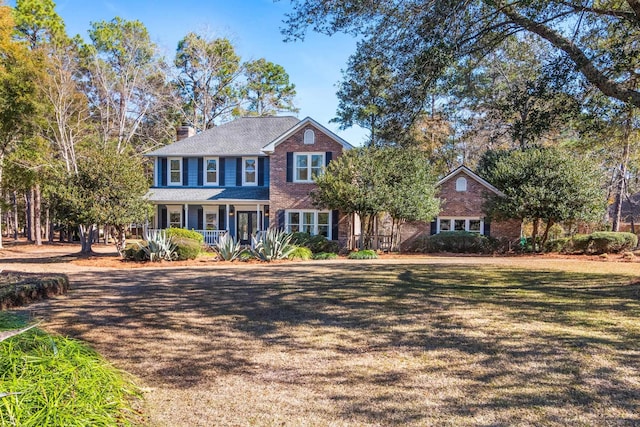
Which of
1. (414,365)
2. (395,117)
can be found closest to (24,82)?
(395,117)

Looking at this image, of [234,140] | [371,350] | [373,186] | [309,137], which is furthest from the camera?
[234,140]

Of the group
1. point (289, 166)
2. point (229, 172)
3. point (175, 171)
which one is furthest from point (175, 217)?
point (289, 166)

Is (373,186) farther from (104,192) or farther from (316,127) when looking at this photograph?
(104,192)

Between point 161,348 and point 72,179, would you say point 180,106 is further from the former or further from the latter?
point 161,348

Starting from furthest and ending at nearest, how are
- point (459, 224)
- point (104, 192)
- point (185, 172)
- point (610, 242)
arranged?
point (185, 172) < point (459, 224) < point (610, 242) < point (104, 192)

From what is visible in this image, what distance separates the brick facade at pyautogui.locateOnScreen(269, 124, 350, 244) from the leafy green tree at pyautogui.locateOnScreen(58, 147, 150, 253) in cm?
719

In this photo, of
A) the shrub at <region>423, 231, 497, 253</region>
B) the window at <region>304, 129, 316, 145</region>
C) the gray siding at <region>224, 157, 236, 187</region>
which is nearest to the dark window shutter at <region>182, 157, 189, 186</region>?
the gray siding at <region>224, 157, 236, 187</region>

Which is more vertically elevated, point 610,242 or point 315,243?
point 610,242

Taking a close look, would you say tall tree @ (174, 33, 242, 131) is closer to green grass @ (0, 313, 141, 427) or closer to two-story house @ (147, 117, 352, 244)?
two-story house @ (147, 117, 352, 244)

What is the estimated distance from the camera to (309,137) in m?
22.6

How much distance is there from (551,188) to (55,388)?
73.4 feet

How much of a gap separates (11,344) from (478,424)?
3434mm

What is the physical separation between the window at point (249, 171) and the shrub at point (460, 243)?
10.4 meters

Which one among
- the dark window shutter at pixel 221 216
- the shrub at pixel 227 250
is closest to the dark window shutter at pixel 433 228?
the dark window shutter at pixel 221 216
